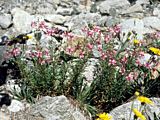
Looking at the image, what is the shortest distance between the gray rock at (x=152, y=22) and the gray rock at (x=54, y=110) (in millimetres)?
4057

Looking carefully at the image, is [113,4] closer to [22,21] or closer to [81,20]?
[81,20]

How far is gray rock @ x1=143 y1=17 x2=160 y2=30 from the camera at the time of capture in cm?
902

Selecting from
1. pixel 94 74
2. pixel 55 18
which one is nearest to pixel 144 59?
pixel 94 74

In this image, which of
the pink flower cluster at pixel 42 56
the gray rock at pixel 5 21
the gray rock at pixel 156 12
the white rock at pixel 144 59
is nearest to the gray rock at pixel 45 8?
the gray rock at pixel 5 21

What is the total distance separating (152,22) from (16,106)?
14.4 feet

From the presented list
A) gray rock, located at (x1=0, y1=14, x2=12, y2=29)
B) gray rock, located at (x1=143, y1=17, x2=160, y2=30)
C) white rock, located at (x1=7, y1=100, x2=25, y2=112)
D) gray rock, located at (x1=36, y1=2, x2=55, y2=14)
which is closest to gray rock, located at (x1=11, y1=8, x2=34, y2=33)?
gray rock, located at (x1=0, y1=14, x2=12, y2=29)

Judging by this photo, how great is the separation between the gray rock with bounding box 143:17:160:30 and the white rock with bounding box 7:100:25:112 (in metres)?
4.18

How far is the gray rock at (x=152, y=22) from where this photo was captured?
355 inches

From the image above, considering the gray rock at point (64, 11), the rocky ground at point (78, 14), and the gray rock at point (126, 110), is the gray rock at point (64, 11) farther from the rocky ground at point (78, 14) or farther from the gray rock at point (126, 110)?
the gray rock at point (126, 110)

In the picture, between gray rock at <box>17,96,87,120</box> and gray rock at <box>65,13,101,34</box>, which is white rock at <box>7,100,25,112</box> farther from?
gray rock at <box>65,13,101,34</box>

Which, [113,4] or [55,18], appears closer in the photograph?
[55,18]

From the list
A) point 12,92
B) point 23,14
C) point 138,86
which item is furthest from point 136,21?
point 12,92

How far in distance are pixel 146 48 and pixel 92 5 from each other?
10.4 feet

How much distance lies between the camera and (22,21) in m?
8.88
